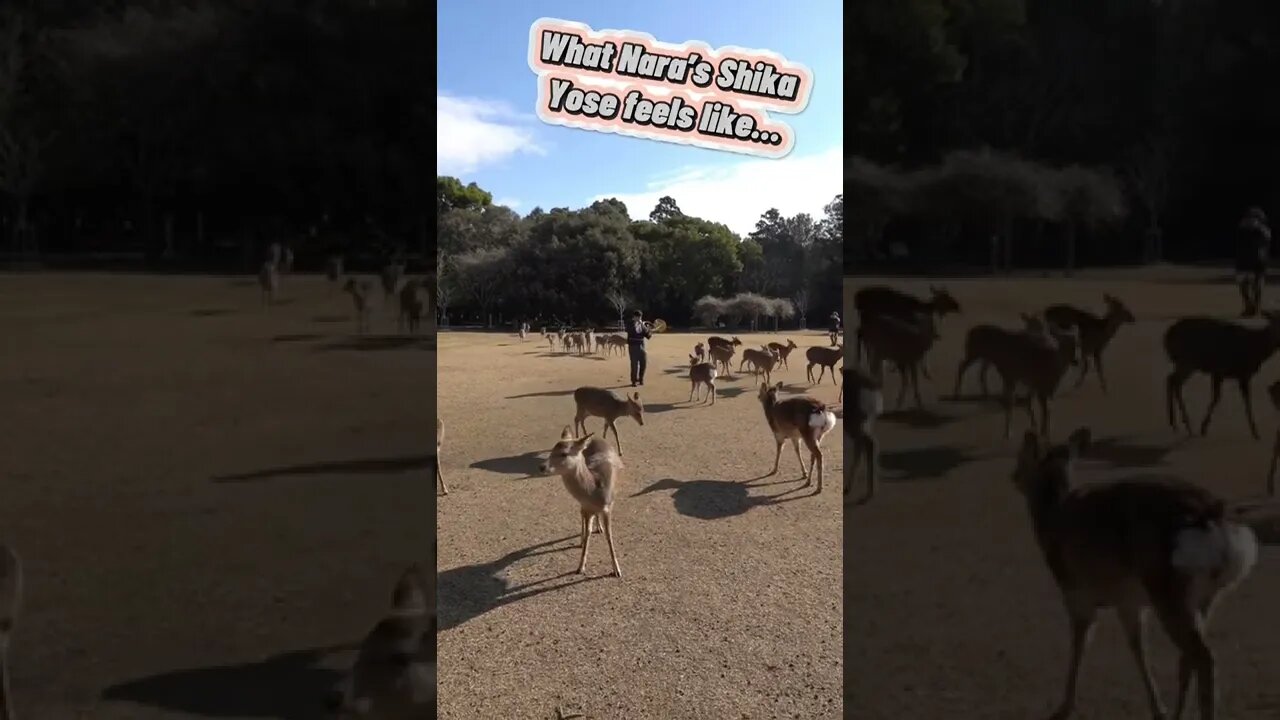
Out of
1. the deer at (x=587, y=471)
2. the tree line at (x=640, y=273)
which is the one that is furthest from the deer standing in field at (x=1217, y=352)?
the tree line at (x=640, y=273)

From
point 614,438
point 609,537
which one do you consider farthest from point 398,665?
point 614,438

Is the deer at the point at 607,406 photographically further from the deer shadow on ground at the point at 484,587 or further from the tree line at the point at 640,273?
the tree line at the point at 640,273

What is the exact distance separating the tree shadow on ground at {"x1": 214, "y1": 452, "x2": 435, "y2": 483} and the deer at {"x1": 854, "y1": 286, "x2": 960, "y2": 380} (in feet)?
Answer: 3.68

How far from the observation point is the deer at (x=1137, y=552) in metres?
1.34

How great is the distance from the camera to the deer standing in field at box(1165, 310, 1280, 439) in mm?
1532

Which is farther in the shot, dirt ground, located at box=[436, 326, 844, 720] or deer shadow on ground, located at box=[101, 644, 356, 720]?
dirt ground, located at box=[436, 326, 844, 720]

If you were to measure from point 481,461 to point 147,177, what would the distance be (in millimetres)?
5451

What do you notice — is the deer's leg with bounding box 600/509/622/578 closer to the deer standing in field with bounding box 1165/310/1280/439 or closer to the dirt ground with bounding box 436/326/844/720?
the dirt ground with bounding box 436/326/844/720

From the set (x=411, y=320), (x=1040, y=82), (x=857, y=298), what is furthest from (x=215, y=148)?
(x=1040, y=82)

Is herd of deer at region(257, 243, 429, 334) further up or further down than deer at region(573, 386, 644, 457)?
further up

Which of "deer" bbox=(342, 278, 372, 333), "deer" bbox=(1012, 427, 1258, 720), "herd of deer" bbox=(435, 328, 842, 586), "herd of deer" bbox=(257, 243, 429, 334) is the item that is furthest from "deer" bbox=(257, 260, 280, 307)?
"deer" bbox=(1012, 427, 1258, 720)

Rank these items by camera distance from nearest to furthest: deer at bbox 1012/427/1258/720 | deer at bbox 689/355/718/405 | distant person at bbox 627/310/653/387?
deer at bbox 1012/427/1258/720, deer at bbox 689/355/718/405, distant person at bbox 627/310/653/387

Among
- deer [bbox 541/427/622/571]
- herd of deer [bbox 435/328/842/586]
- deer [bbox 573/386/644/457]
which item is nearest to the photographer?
deer [bbox 541/427/622/571]

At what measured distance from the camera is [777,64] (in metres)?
7.29
